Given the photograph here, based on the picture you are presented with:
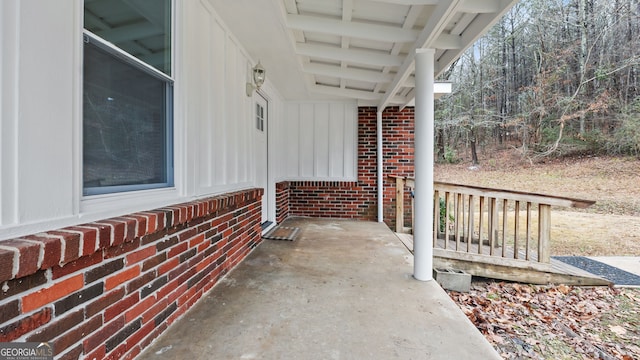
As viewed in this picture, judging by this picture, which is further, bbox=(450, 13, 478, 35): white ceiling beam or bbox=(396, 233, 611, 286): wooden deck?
bbox=(396, 233, 611, 286): wooden deck

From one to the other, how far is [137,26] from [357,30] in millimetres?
2148

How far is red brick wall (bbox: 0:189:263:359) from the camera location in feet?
3.34

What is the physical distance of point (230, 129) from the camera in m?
3.16

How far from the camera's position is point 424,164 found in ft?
9.48

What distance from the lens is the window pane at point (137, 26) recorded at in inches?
58.4

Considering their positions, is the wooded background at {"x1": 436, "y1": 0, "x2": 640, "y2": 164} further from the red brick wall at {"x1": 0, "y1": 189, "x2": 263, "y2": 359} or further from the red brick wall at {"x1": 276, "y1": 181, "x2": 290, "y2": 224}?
Answer: the red brick wall at {"x1": 0, "y1": 189, "x2": 263, "y2": 359}

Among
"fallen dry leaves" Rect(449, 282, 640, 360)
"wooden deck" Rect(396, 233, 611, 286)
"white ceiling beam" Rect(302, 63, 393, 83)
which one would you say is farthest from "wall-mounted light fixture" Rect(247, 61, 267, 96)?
"fallen dry leaves" Rect(449, 282, 640, 360)

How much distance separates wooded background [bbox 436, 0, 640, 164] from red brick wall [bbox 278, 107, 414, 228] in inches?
379

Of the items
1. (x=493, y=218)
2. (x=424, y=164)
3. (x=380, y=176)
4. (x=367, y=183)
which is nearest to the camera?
(x=424, y=164)

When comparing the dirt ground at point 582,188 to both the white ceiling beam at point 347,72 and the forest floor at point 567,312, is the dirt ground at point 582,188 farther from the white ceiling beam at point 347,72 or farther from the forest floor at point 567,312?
the white ceiling beam at point 347,72

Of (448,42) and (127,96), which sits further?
(448,42)

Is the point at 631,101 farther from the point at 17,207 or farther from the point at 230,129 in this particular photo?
the point at 17,207

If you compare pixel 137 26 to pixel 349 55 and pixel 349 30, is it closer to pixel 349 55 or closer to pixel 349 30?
pixel 349 30

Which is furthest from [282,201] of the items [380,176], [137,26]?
[137,26]
